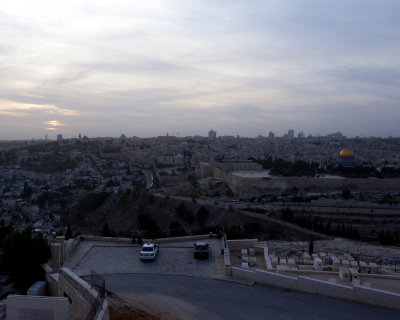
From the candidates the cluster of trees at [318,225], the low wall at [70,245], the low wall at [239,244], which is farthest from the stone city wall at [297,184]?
the low wall at [70,245]

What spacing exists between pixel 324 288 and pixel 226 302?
1.68 m

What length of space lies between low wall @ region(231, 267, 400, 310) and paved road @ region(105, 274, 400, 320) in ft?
0.42

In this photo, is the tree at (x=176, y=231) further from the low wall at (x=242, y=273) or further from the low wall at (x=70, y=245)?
the low wall at (x=242, y=273)

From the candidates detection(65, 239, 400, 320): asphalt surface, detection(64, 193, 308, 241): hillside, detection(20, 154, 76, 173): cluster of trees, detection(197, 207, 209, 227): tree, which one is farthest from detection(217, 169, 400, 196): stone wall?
detection(20, 154, 76, 173): cluster of trees

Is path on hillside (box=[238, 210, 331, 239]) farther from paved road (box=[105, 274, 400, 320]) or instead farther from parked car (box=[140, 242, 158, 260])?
paved road (box=[105, 274, 400, 320])

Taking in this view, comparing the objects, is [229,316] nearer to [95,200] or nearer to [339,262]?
[339,262]

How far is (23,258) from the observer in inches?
Answer: 295

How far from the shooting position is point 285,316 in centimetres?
586

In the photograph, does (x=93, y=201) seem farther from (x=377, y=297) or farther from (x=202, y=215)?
(x=377, y=297)

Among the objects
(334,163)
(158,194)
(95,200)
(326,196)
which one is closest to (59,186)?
(95,200)

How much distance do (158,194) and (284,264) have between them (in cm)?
2065

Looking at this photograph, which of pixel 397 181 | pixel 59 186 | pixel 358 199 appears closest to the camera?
pixel 358 199

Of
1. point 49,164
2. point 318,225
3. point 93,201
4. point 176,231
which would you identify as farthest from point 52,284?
point 49,164

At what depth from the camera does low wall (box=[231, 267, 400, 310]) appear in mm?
6176
